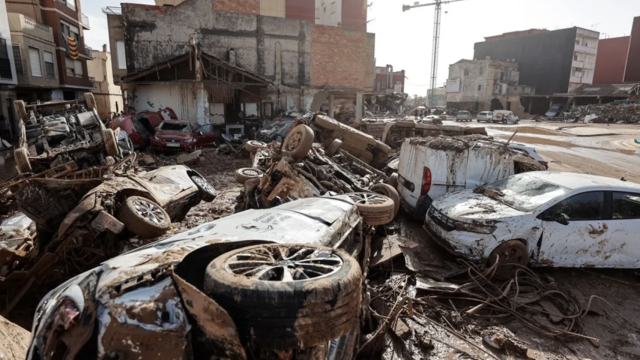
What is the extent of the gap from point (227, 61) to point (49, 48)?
48.0 ft

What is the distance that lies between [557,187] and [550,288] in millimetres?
1543

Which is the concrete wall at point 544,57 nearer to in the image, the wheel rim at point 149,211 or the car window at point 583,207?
the car window at point 583,207

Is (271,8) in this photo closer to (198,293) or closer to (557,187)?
(557,187)

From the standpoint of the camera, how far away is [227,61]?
2547 cm

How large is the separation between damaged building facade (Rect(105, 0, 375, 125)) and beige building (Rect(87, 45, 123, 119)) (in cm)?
1334

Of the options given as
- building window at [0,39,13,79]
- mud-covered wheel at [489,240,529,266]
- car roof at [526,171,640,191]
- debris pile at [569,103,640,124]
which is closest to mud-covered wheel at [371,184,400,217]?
mud-covered wheel at [489,240,529,266]

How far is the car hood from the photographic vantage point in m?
5.18

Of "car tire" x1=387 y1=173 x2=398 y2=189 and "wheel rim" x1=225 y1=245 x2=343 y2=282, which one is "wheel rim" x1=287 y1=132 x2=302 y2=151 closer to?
"car tire" x1=387 y1=173 x2=398 y2=189

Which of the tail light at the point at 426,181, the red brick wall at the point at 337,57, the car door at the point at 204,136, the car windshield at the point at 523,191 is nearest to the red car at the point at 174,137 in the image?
the car door at the point at 204,136

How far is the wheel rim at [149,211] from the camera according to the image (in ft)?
17.8

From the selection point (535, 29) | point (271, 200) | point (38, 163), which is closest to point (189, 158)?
point (38, 163)

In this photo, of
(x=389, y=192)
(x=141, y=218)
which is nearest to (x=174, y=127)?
(x=141, y=218)

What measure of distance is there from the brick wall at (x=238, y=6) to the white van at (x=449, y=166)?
25.3 m

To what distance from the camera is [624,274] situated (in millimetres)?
5484
